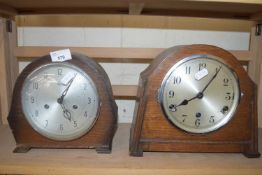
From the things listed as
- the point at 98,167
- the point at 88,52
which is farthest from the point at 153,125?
the point at 88,52

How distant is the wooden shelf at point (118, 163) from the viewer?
628 millimetres

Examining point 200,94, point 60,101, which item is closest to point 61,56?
point 60,101

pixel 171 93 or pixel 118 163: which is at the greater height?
pixel 171 93

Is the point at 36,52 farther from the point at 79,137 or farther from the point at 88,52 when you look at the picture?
the point at 79,137

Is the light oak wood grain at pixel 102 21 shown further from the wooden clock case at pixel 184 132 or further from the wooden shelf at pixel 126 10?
the wooden clock case at pixel 184 132

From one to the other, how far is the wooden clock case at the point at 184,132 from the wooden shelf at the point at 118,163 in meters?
0.02

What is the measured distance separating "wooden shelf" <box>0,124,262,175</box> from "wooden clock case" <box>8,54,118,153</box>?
0.02m

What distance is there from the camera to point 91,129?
70 cm

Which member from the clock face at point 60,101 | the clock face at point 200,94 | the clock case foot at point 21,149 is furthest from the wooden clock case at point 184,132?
the clock case foot at point 21,149

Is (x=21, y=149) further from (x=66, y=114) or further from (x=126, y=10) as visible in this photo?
(x=126, y=10)

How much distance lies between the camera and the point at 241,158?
0.70 m

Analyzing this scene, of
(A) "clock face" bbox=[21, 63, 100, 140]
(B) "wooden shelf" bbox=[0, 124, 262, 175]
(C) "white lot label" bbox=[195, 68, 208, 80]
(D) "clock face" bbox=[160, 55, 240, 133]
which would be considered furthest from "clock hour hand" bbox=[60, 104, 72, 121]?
(C) "white lot label" bbox=[195, 68, 208, 80]

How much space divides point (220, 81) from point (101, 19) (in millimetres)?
544

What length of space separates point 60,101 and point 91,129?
114 millimetres
